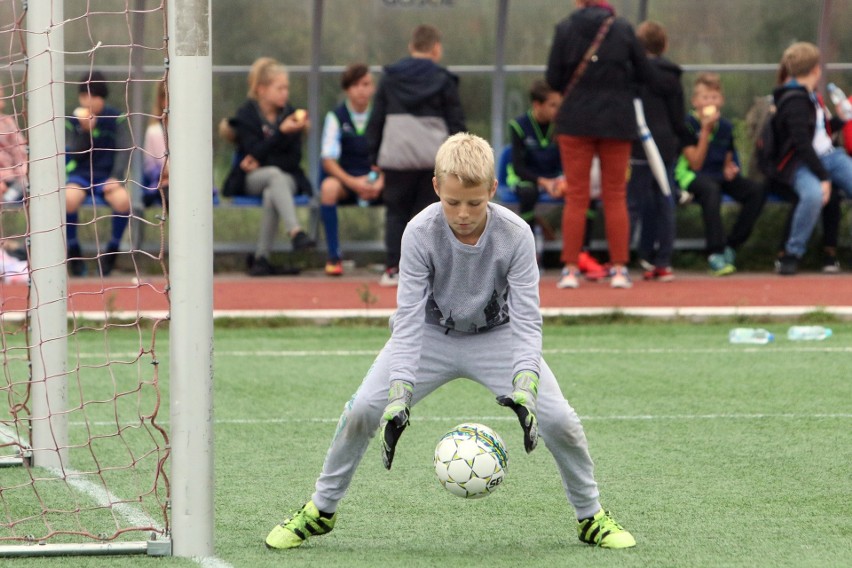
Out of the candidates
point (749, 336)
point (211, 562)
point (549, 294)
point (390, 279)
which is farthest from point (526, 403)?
point (390, 279)

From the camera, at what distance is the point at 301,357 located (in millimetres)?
8523

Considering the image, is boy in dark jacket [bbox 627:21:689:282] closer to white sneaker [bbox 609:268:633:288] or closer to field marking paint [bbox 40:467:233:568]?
white sneaker [bbox 609:268:633:288]

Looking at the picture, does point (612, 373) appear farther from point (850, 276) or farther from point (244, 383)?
point (850, 276)

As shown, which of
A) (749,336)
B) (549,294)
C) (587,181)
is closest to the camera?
(749,336)

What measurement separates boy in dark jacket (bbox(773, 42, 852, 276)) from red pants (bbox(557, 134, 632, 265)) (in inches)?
79.4

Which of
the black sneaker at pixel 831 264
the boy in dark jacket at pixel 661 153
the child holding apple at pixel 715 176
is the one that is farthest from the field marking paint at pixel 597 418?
the black sneaker at pixel 831 264

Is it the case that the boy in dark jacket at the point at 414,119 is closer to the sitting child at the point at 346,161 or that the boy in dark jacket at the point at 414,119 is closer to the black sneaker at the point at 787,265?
the sitting child at the point at 346,161

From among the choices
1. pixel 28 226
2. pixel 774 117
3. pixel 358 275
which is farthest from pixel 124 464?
pixel 774 117

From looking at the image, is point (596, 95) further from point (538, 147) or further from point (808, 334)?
point (808, 334)

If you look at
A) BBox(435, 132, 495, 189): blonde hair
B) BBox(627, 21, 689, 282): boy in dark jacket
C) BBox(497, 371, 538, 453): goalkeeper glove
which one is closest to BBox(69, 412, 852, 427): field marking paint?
BBox(497, 371, 538, 453): goalkeeper glove

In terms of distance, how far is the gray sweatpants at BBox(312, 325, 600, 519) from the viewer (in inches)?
173

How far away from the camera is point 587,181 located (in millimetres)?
10125

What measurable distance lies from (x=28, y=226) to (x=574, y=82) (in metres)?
5.21

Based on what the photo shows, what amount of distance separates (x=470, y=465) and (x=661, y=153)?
7138 mm
